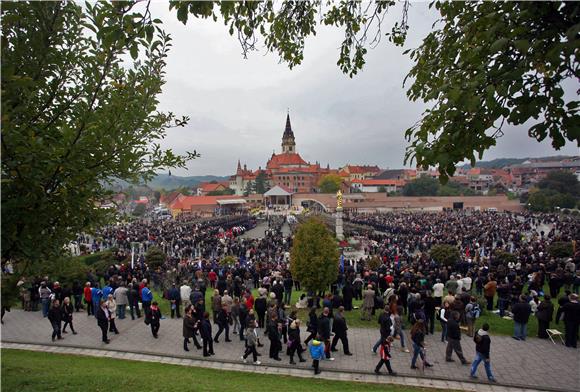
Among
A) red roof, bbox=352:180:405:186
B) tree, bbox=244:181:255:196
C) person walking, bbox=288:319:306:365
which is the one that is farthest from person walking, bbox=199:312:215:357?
red roof, bbox=352:180:405:186

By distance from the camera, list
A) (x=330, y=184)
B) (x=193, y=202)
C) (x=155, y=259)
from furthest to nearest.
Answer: (x=330, y=184)
(x=193, y=202)
(x=155, y=259)

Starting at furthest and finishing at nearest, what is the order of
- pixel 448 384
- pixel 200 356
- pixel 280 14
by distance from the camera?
pixel 200 356, pixel 448 384, pixel 280 14

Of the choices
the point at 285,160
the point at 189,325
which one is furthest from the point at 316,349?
the point at 285,160

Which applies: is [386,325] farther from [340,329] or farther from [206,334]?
[206,334]

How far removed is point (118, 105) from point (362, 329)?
8.85m

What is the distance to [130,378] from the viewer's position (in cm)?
673

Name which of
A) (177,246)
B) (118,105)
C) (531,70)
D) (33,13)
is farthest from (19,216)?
(177,246)

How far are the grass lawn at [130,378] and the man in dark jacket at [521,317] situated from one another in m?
3.84

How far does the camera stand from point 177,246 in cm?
2788

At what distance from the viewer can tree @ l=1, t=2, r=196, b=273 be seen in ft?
10.4

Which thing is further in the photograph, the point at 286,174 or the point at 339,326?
the point at 286,174

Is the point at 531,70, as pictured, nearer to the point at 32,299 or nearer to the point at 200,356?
the point at 200,356

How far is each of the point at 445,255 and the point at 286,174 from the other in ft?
340

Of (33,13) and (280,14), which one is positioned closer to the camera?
(33,13)
